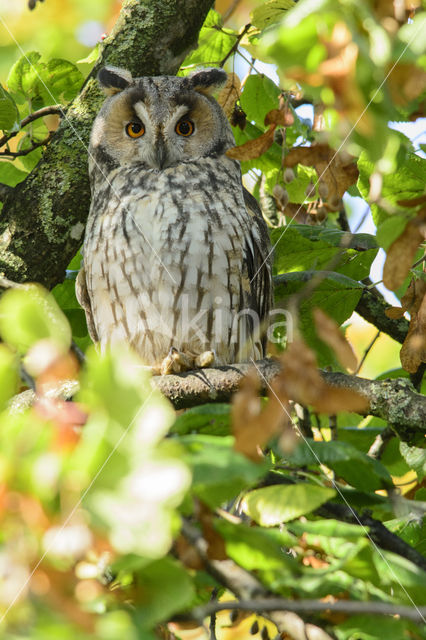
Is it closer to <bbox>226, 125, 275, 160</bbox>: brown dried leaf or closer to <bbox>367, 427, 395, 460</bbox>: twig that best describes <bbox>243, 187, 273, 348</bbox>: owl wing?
<bbox>367, 427, 395, 460</bbox>: twig

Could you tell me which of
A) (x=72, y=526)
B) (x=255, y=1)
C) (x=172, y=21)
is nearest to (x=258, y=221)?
(x=172, y=21)

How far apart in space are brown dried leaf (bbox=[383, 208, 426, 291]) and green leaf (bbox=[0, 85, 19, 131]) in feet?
5.54

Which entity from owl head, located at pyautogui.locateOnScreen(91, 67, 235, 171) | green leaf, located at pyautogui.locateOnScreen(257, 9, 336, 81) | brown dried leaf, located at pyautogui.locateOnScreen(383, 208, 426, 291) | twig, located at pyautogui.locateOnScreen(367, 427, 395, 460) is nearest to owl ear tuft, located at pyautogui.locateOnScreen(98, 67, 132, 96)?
owl head, located at pyautogui.locateOnScreen(91, 67, 235, 171)

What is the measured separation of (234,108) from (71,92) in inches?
27.0

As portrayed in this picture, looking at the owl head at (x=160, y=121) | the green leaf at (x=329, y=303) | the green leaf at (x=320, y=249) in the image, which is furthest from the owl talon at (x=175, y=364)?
the owl head at (x=160, y=121)

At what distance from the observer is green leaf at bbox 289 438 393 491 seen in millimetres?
1312

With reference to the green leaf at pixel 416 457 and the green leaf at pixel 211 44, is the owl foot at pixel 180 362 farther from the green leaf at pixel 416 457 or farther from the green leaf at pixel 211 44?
the green leaf at pixel 211 44

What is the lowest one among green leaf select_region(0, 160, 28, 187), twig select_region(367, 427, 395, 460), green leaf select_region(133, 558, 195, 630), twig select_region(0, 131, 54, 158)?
twig select_region(367, 427, 395, 460)

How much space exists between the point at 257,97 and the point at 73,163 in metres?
0.88

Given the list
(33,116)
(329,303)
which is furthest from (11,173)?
(329,303)

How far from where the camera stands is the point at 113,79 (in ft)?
8.92

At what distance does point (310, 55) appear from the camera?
3.07 ft

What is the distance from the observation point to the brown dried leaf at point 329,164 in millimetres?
1766

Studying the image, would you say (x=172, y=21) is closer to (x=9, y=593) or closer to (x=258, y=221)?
(x=258, y=221)
